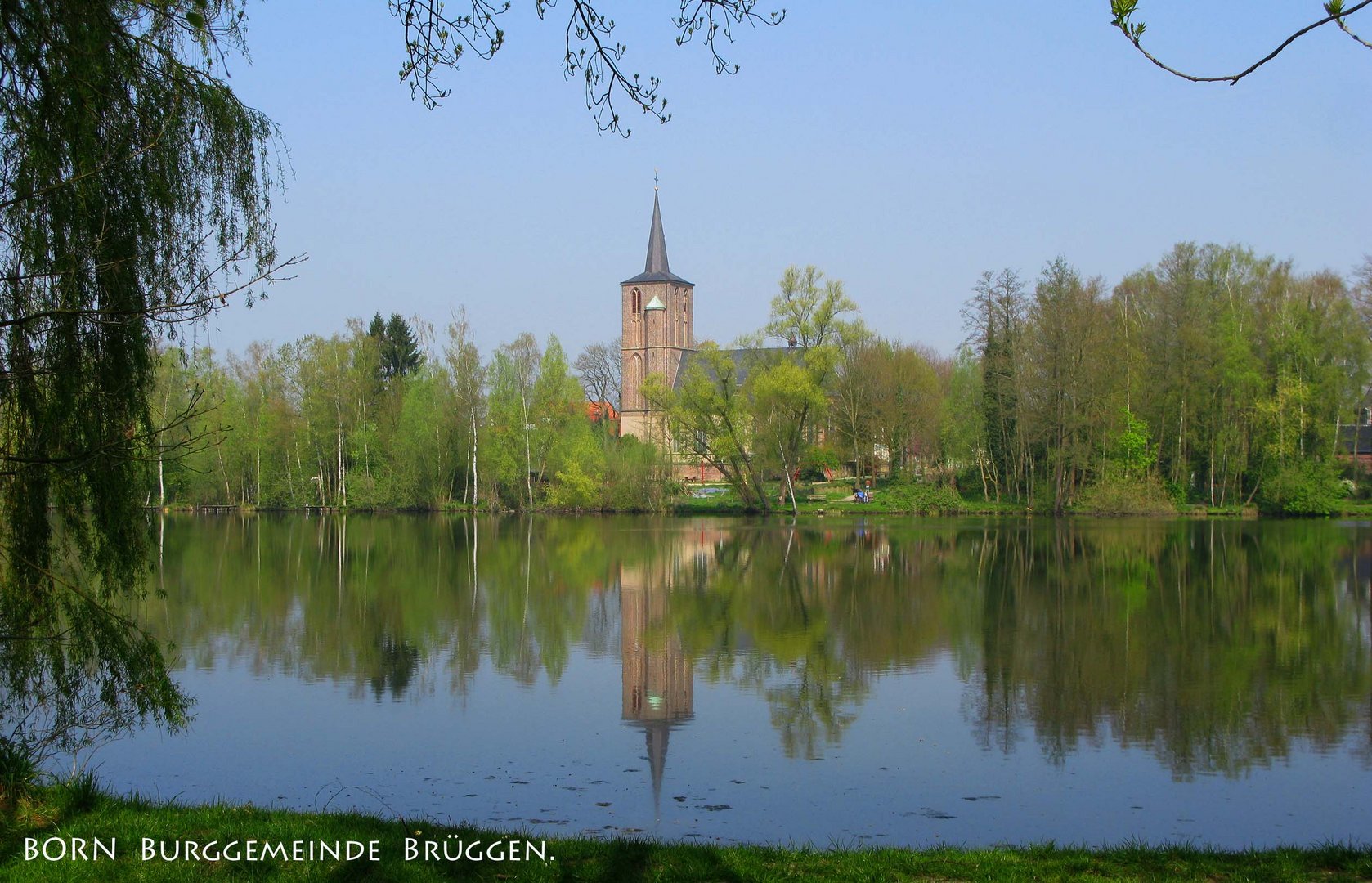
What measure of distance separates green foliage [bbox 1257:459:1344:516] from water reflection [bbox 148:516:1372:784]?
15578 millimetres

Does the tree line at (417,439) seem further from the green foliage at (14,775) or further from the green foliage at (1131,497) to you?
the green foliage at (14,775)

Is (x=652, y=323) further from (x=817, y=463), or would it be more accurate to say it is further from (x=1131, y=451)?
(x=1131, y=451)

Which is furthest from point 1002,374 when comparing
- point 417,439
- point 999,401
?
point 417,439

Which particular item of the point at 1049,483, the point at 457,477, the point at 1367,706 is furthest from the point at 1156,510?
the point at 1367,706

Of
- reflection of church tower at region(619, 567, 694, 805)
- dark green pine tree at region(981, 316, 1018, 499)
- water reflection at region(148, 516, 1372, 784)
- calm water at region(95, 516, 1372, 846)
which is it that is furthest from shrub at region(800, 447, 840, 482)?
reflection of church tower at region(619, 567, 694, 805)

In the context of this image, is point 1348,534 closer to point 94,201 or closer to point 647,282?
point 94,201

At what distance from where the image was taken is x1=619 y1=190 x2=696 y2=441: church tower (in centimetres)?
9031

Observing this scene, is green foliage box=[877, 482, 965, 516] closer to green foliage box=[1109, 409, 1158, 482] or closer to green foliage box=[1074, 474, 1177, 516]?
green foliage box=[1074, 474, 1177, 516]

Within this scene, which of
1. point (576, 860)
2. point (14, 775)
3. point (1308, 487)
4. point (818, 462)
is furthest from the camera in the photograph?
point (818, 462)

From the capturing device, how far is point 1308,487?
48.4m

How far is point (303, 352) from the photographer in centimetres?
6234

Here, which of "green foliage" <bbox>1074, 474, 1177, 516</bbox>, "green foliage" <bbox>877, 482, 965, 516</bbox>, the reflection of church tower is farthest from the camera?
"green foliage" <bbox>877, 482, 965, 516</bbox>

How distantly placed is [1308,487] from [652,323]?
52357 millimetres

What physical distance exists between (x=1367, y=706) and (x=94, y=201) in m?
12.9
